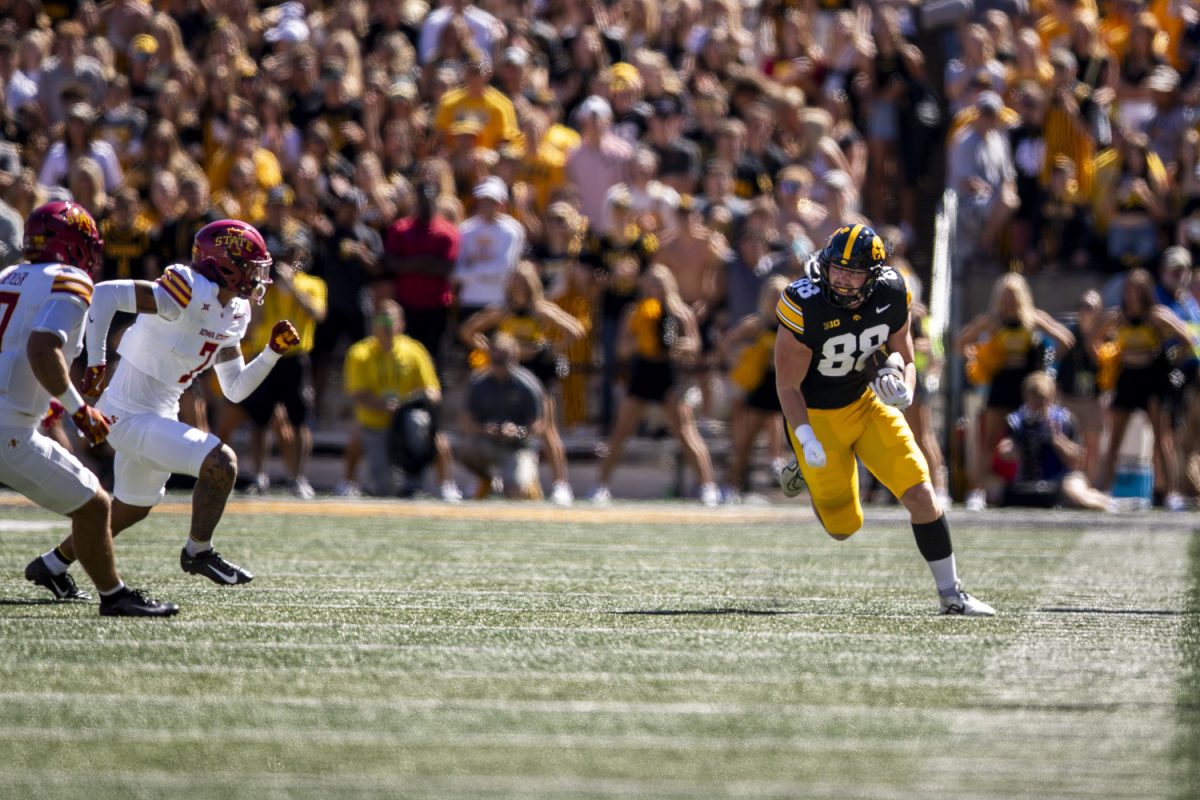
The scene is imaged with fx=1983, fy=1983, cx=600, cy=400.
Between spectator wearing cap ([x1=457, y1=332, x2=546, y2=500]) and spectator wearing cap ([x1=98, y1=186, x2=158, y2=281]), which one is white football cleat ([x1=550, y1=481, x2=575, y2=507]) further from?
spectator wearing cap ([x1=98, y1=186, x2=158, y2=281])

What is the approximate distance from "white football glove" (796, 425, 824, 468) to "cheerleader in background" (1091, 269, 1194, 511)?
21.4 ft

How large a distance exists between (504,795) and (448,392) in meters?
11.2

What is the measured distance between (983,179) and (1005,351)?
5.71 feet

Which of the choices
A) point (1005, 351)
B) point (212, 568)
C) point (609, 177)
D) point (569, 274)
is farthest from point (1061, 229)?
point (212, 568)

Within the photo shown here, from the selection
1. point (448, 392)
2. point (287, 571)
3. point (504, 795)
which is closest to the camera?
point (504, 795)

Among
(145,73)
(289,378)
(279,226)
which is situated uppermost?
(145,73)

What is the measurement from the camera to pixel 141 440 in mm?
8094

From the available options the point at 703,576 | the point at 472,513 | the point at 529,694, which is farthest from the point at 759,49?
the point at 529,694

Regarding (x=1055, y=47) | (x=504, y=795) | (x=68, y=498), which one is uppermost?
(x=1055, y=47)

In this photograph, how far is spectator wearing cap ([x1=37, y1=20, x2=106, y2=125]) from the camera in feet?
53.8

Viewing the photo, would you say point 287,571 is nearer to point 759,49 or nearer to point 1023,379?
point 1023,379

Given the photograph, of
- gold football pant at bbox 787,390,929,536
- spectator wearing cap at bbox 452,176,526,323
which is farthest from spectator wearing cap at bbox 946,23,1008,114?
gold football pant at bbox 787,390,929,536

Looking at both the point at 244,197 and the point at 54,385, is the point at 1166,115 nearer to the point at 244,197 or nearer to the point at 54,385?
the point at 244,197

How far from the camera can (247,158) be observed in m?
15.0
